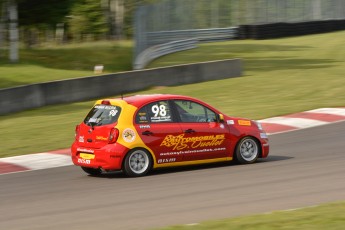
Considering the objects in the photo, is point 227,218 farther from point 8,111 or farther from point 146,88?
point 146,88

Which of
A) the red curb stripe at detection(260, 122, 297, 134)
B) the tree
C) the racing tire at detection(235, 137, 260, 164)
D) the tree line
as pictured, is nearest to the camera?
the racing tire at detection(235, 137, 260, 164)

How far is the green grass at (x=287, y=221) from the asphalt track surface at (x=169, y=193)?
739 millimetres

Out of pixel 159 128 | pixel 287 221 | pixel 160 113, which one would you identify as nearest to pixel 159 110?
pixel 160 113

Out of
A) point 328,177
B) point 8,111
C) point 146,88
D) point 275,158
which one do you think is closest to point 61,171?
point 275,158

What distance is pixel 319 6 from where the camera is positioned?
54.8m

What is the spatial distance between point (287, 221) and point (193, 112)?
17.8ft

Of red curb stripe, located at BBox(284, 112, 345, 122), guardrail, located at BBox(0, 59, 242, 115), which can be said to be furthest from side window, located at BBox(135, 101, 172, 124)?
guardrail, located at BBox(0, 59, 242, 115)

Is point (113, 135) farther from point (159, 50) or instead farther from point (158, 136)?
point (159, 50)

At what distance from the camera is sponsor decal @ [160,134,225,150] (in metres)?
13.1

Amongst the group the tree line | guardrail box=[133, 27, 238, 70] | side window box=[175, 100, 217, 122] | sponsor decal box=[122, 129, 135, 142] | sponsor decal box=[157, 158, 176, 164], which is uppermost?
the tree line

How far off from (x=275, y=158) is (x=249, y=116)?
561 cm

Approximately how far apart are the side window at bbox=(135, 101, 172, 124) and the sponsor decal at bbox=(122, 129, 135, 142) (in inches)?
10.4

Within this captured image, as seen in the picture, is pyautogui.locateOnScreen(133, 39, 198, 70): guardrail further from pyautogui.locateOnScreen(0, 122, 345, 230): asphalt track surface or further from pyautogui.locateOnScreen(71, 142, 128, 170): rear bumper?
pyautogui.locateOnScreen(71, 142, 128, 170): rear bumper

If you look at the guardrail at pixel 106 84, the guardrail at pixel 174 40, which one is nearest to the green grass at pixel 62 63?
the guardrail at pixel 174 40
